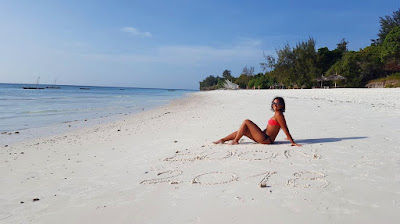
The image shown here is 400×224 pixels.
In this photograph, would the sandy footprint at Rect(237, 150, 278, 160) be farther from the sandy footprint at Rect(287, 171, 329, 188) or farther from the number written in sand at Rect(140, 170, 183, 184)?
the number written in sand at Rect(140, 170, 183, 184)

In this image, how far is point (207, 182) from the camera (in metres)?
3.50

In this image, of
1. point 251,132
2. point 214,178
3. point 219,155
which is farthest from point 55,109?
point 214,178

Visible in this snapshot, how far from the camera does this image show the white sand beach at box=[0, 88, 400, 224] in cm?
265

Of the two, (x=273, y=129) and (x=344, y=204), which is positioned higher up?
(x=273, y=129)

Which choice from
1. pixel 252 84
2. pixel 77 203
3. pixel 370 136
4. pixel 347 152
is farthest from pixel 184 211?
pixel 252 84

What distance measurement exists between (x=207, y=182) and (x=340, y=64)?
3917 cm

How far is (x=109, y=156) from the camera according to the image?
5188mm

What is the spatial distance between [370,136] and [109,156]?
5.60 metres

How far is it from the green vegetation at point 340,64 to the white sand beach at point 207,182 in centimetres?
2982

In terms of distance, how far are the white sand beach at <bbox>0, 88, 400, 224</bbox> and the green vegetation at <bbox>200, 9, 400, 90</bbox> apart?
2982 cm

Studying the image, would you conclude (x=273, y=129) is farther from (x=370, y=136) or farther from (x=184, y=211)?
(x=184, y=211)

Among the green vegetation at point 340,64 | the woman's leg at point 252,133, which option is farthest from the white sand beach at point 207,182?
the green vegetation at point 340,64

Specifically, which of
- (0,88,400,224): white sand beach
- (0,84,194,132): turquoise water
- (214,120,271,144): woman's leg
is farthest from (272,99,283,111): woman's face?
(0,84,194,132): turquoise water

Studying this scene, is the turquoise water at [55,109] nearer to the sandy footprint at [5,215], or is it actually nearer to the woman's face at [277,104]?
the sandy footprint at [5,215]
